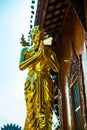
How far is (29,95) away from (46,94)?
0.69ft

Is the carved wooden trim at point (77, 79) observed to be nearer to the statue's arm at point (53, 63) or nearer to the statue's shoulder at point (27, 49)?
the statue's arm at point (53, 63)

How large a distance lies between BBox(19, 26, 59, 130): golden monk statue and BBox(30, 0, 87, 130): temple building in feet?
1.20

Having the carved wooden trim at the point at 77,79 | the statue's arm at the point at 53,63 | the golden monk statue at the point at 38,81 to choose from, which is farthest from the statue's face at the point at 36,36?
the carved wooden trim at the point at 77,79

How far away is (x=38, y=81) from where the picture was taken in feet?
16.8

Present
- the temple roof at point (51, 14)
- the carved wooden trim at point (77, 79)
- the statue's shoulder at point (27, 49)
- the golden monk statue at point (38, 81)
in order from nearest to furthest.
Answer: the golden monk statue at point (38, 81)
the carved wooden trim at point (77, 79)
the statue's shoulder at point (27, 49)
the temple roof at point (51, 14)

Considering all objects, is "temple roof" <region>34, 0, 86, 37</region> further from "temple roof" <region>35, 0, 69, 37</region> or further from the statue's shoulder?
the statue's shoulder

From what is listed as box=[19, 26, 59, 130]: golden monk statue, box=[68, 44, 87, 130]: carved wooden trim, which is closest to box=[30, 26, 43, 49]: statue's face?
box=[19, 26, 59, 130]: golden monk statue

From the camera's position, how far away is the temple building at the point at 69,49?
505cm

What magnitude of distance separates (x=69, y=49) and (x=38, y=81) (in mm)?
1032

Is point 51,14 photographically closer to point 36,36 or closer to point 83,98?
point 36,36

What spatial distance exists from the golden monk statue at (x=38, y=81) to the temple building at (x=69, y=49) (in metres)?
0.37

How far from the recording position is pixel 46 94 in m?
5.06

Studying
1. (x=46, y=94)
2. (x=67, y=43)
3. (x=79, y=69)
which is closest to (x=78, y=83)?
(x=79, y=69)

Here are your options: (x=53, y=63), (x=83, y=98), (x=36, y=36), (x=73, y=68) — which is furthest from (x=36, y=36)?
(x=83, y=98)
